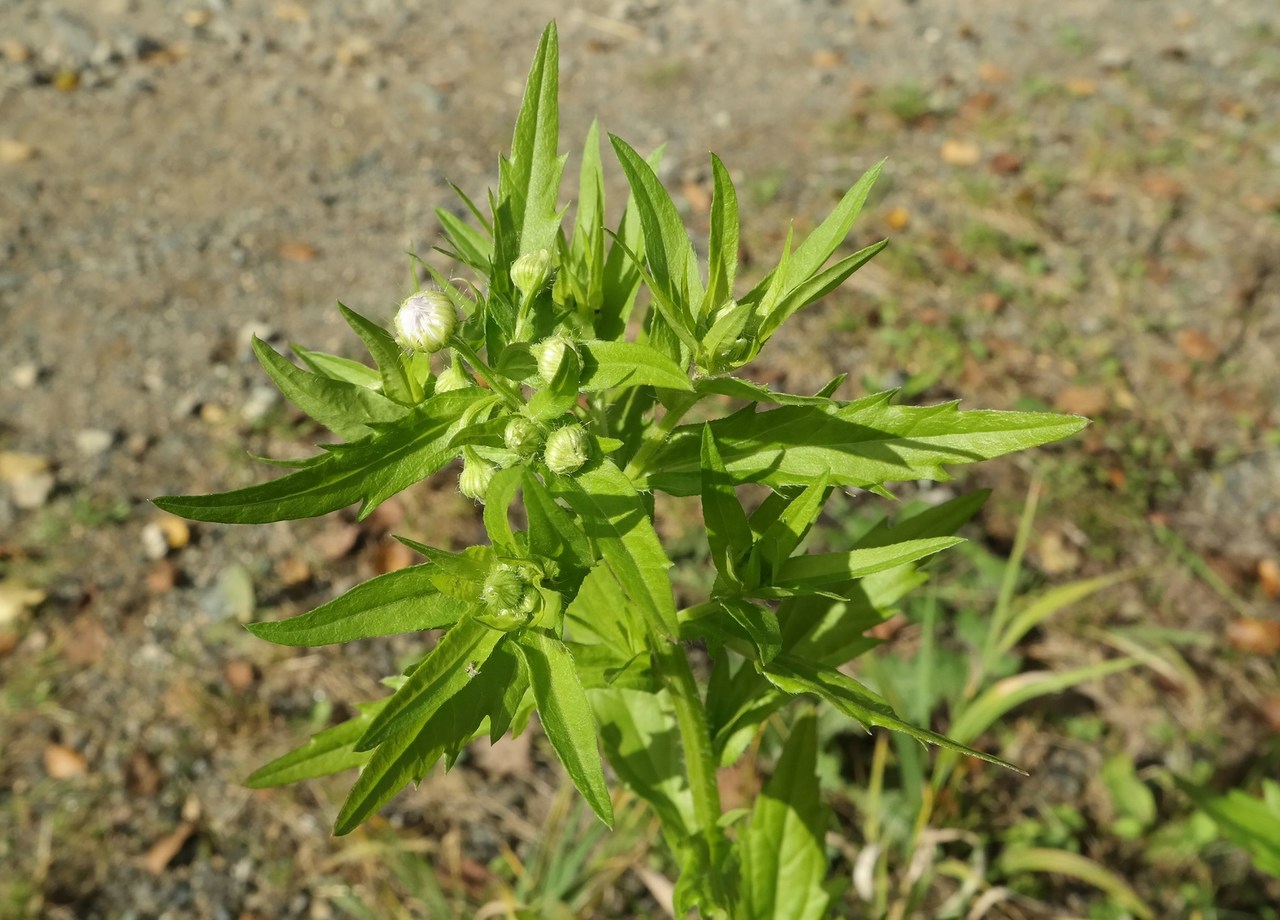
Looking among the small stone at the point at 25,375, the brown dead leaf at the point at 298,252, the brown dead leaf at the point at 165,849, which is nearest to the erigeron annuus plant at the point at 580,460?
the brown dead leaf at the point at 165,849

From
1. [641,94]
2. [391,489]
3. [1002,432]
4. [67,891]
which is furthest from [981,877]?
[641,94]

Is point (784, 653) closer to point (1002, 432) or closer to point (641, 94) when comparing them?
point (1002, 432)

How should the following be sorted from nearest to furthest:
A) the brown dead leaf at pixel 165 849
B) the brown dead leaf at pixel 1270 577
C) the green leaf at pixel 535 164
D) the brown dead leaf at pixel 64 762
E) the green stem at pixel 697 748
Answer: the green leaf at pixel 535 164 < the green stem at pixel 697 748 < the brown dead leaf at pixel 165 849 < the brown dead leaf at pixel 64 762 < the brown dead leaf at pixel 1270 577

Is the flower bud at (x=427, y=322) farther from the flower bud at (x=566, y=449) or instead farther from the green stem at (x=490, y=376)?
the flower bud at (x=566, y=449)

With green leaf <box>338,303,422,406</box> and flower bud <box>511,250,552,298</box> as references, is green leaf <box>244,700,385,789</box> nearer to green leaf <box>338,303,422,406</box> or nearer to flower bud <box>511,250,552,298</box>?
green leaf <box>338,303,422,406</box>

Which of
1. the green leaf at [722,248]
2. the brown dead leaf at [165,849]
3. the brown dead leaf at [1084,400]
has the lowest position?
the brown dead leaf at [165,849]

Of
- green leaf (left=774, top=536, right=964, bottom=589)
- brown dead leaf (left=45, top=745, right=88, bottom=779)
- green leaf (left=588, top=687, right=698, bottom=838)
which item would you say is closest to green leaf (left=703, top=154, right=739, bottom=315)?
green leaf (left=774, top=536, right=964, bottom=589)
